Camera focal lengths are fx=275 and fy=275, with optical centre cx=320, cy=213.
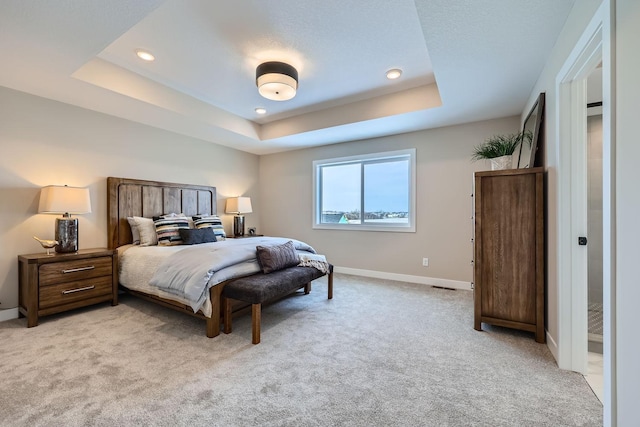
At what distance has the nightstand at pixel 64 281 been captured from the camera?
2.61m

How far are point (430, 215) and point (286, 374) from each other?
3101 millimetres

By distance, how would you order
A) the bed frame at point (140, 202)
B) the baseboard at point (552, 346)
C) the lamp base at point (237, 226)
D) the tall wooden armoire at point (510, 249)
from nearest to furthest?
1. the baseboard at point (552, 346)
2. the tall wooden armoire at point (510, 249)
3. the bed frame at point (140, 202)
4. the lamp base at point (237, 226)

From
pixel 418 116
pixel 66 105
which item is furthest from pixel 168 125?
pixel 418 116

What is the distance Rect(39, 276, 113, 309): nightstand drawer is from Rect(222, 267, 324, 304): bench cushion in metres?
1.69

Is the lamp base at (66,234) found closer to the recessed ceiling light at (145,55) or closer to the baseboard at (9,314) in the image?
the baseboard at (9,314)

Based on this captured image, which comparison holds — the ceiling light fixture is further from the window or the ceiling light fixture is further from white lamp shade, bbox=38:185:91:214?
white lamp shade, bbox=38:185:91:214

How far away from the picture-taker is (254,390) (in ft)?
5.48

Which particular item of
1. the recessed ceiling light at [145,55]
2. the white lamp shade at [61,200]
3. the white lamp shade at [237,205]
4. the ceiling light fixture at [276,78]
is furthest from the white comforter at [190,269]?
the recessed ceiling light at [145,55]

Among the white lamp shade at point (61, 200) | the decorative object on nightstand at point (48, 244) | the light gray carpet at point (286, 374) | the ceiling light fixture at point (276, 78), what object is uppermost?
the ceiling light fixture at point (276, 78)

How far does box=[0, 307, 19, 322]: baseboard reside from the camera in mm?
2744

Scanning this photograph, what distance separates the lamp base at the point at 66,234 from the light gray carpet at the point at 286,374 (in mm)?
703

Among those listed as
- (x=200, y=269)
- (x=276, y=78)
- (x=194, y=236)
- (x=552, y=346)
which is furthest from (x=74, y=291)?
(x=552, y=346)

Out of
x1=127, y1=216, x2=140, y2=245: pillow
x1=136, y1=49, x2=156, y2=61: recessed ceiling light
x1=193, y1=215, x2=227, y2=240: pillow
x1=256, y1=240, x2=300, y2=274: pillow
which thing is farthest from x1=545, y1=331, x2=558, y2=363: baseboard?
x1=127, y1=216, x2=140, y2=245: pillow

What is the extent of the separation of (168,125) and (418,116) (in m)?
3.47
